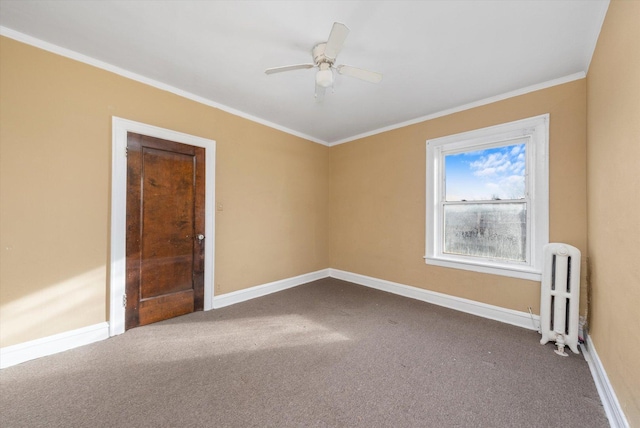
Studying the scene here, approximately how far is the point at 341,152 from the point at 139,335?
383 centimetres

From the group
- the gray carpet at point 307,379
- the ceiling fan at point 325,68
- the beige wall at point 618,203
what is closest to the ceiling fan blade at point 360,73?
the ceiling fan at point 325,68

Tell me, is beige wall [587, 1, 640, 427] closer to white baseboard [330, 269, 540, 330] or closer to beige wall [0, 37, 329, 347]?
white baseboard [330, 269, 540, 330]

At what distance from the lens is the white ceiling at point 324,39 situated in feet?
5.44

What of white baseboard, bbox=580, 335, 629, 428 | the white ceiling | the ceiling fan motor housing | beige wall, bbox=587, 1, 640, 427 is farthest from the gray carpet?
the white ceiling

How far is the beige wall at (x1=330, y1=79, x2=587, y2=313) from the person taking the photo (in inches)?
94.0

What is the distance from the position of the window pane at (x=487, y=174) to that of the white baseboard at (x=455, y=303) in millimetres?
1288

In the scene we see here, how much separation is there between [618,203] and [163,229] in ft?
12.4

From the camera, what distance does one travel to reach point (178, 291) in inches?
110

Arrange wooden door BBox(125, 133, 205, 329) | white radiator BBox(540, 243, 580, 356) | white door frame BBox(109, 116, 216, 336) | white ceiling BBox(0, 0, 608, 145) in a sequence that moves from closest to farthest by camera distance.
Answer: white ceiling BBox(0, 0, 608, 145), white radiator BBox(540, 243, 580, 356), white door frame BBox(109, 116, 216, 336), wooden door BBox(125, 133, 205, 329)

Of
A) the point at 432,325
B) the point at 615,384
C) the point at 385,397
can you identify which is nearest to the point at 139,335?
the point at 385,397

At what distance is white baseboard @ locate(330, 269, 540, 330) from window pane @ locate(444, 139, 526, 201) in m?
1.29

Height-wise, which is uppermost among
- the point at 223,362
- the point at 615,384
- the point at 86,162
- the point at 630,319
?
the point at 86,162

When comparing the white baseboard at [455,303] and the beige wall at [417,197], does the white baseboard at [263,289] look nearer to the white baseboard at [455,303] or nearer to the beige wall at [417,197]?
the beige wall at [417,197]

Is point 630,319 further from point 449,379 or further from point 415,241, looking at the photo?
point 415,241
